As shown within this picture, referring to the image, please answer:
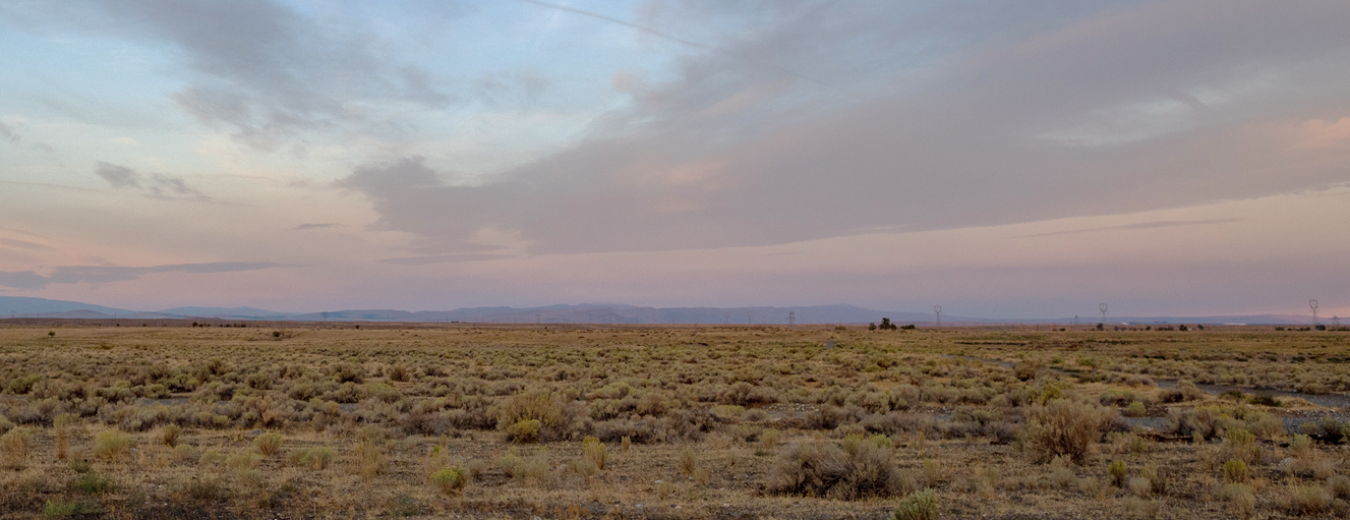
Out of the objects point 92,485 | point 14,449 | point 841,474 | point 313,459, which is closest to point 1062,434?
point 841,474

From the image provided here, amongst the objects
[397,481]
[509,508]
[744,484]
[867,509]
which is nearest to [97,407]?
[397,481]

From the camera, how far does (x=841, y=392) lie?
22.8 m

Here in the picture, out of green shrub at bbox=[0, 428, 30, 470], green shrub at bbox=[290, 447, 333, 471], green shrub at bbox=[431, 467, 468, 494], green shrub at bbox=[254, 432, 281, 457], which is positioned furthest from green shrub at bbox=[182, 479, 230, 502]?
green shrub at bbox=[0, 428, 30, 470]

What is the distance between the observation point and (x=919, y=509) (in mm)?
8258

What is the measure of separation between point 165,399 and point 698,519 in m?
22.3

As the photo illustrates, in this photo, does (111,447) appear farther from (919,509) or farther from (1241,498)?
(1241,498)

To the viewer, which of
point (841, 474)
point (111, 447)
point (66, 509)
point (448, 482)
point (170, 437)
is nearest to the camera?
point (66, 509)

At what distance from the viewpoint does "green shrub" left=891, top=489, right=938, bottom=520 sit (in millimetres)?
8203

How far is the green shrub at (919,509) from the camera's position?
8.20m

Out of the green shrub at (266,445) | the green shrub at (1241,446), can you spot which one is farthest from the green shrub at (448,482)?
the green shrub at (1241,446)

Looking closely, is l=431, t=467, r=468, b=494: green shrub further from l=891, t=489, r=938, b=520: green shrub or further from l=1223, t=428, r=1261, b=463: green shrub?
l=1223, t=428, r=1261, b=463: green shrub

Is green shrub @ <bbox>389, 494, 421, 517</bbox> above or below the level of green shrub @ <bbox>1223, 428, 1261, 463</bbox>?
below

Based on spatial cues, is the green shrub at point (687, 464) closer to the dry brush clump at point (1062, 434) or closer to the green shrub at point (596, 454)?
the green shrub at point (596, 454)

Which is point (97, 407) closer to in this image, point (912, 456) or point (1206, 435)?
point (912, 456)
